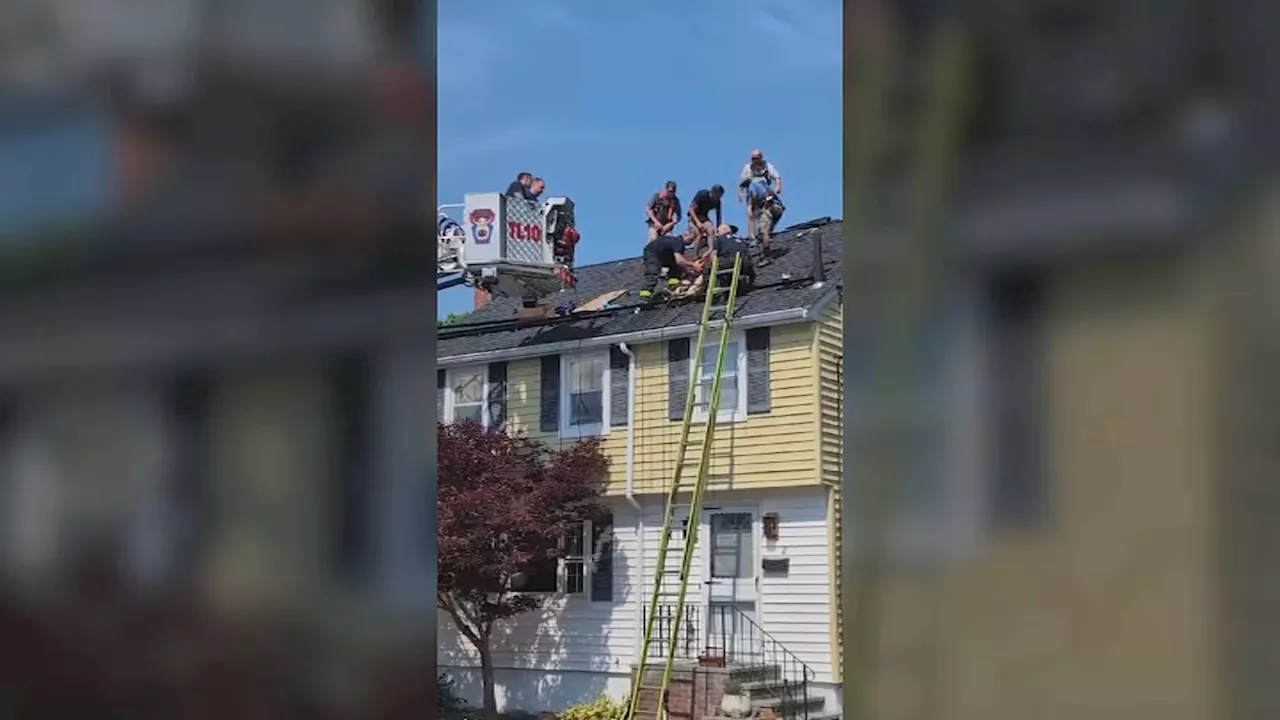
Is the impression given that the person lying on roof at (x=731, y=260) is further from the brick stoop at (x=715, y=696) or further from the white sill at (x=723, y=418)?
the brick stoop at (x=715, y=696)

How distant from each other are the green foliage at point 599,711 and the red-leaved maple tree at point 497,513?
37.0 inches

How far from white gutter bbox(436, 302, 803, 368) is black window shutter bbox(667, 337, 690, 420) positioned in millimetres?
97

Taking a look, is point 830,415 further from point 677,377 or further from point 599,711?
point 599,711

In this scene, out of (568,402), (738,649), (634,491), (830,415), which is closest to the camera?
(738,649)

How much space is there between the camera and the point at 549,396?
11.7 metres

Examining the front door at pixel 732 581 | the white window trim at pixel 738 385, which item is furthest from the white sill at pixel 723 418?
the front door at pixel 732 581

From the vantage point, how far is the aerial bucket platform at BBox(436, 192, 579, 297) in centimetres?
1204

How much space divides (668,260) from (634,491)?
2.04 m

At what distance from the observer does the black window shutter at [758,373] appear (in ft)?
34.4
